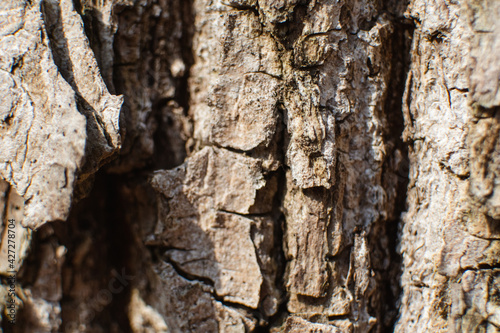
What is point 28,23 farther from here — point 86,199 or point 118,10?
point 86,199

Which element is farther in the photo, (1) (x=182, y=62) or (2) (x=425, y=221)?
(1) (x=182, y=62)

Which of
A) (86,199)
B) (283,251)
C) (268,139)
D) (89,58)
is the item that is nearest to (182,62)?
(89,58)

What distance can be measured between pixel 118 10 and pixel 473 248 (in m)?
1.12

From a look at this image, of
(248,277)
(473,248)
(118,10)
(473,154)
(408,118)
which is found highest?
(118,10)

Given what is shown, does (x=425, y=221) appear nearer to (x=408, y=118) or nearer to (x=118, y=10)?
(x=408, y=118)

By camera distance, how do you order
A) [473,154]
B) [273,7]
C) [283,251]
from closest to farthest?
[473,154]
[273,7]
[283,251]

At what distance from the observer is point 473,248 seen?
36.7 inches

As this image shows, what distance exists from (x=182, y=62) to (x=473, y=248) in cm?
94

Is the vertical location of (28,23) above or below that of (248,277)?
above

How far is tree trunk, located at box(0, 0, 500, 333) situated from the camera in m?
0.94

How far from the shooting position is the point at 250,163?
1042 millimetres

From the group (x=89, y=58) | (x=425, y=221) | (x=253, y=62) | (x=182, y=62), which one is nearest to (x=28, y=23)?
(x=89, y=58)

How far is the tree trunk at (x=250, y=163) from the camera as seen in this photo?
3.09ft

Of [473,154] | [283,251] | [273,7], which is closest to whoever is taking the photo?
[473,154]
